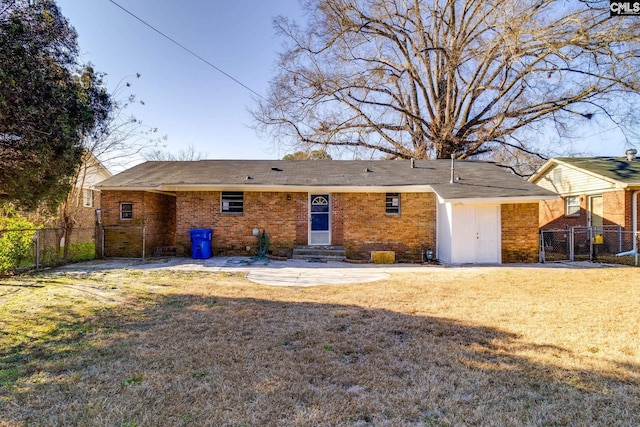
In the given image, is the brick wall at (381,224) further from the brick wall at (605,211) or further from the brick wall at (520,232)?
the brick wall at (605,211)

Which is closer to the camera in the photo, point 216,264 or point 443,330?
point 443,330

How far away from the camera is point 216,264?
1084 cm

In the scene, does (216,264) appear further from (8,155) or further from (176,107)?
(176,107)

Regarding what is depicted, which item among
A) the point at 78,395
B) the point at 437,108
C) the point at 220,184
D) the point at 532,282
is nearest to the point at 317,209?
the point at 220,184

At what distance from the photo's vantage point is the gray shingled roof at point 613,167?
13.6 meters

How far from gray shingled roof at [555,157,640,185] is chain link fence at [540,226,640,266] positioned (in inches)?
81.1

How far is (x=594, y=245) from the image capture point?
567 inches

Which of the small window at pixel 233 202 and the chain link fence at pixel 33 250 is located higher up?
the small window at pixel 233 202

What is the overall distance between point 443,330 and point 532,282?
4810mm

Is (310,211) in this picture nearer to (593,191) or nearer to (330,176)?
(330,176)

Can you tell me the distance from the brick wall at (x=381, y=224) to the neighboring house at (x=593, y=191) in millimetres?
6610

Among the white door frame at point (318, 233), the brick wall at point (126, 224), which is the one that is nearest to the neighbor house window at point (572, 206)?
the white door frame at point (318, 233)

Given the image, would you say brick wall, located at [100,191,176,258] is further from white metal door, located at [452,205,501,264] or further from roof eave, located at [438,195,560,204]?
white metal door, located at [452,205,501,264]

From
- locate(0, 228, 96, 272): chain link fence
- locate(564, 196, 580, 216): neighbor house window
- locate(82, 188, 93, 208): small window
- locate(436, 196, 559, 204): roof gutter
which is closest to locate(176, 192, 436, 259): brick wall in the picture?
locate(436, 196, 559, 204): roof gutter
